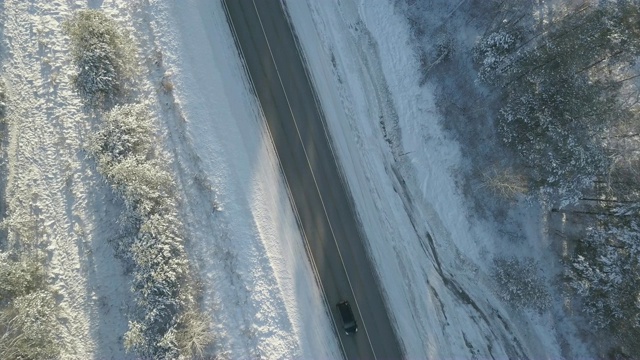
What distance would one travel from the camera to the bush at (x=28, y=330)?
99.5 feet

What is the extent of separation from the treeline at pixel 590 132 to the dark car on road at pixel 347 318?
49.5 ft

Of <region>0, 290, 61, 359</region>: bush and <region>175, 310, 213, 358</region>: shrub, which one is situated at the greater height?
<region>0, 290, 61, 359</region>: bush

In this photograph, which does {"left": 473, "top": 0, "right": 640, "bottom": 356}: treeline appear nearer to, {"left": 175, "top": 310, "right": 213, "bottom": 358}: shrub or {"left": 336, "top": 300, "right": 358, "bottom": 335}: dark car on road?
{"left": 336, "top": 300, "right": 358, "bottom": 335}: dark car on road

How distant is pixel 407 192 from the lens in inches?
1329

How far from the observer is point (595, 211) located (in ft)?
103

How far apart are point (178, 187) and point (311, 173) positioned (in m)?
9.85

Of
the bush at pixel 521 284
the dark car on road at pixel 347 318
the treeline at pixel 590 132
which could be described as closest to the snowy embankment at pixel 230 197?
the dark car on road at pixel 347 318

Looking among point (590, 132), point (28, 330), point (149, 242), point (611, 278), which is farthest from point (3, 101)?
point (611, 278)

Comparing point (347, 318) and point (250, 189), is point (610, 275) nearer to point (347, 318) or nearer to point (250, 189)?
point (347, 318)

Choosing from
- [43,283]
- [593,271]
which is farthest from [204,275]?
[593,271]

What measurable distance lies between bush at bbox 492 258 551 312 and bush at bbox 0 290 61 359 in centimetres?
3140

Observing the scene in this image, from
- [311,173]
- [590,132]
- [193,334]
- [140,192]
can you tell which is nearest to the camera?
[590,132]

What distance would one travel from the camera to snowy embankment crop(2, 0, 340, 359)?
32125mm

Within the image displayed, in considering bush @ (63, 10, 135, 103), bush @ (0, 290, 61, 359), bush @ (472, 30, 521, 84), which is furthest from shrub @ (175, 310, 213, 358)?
bush @ (472, 30, 521, 84)
